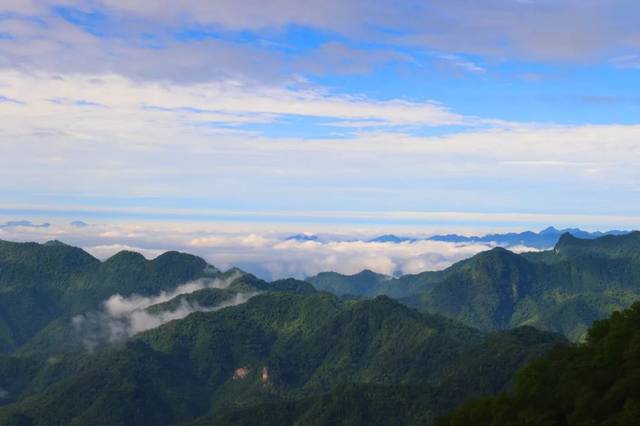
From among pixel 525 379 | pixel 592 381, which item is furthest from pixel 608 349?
pixel 525 379

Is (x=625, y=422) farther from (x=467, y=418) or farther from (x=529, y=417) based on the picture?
(x=467, y=418)

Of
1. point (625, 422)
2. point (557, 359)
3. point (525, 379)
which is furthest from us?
point (557, 359)

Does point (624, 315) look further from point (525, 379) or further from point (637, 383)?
point (637, 383)

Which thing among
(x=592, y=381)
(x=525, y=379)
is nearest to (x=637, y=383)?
(x=592, y=381)

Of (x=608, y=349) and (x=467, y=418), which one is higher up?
(x=608, y=349)

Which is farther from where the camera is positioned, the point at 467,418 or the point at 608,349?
the point at 467,418

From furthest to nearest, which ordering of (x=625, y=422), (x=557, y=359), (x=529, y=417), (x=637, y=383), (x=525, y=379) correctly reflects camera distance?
(x=557, y=359) → (x=525, y=379) → (x=529, y=417) → (x=637, y=383) → (x=625, y=422)
